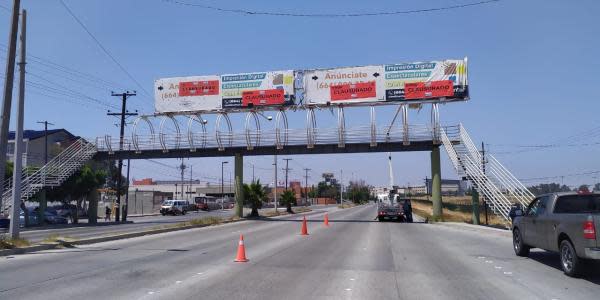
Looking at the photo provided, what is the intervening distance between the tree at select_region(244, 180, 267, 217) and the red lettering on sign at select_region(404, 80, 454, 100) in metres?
17.0

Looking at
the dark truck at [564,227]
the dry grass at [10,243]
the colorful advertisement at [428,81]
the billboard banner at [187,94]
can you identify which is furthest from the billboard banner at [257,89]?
the dark truck at [564,227]

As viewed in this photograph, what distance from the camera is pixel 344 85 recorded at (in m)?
39.2

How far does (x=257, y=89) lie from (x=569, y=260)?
31.7 metres

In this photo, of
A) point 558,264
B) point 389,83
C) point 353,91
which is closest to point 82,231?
point 353,91

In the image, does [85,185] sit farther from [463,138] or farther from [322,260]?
[322,260]

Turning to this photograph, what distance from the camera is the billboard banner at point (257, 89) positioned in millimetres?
40250

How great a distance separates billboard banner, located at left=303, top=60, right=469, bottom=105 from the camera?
37531 millimetres

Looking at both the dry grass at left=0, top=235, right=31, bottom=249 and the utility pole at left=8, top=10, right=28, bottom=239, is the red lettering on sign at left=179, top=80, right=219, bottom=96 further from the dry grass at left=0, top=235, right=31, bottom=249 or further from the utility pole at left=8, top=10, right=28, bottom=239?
the dry grass at left=0, top=235, right=31, bottom=249

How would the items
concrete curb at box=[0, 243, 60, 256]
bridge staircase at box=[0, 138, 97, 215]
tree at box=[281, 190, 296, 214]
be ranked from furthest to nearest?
tree at box=[281, 190, 296, 214] < bridge staircase at box=[0, 138, 97, 215] < concrete curb at box=[0, 243, 60, 256]

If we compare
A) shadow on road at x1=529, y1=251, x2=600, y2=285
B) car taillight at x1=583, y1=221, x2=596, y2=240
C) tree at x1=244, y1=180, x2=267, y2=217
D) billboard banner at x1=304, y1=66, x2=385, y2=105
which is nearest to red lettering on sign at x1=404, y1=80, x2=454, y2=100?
billboard banner at x1=304, y1=66, x2=385, y2=105

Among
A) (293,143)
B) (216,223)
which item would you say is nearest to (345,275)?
(216,223)

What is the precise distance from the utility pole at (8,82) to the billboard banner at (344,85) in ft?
79.0

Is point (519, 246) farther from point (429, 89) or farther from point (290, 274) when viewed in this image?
point (429, 89)

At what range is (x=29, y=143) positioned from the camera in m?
63.2
